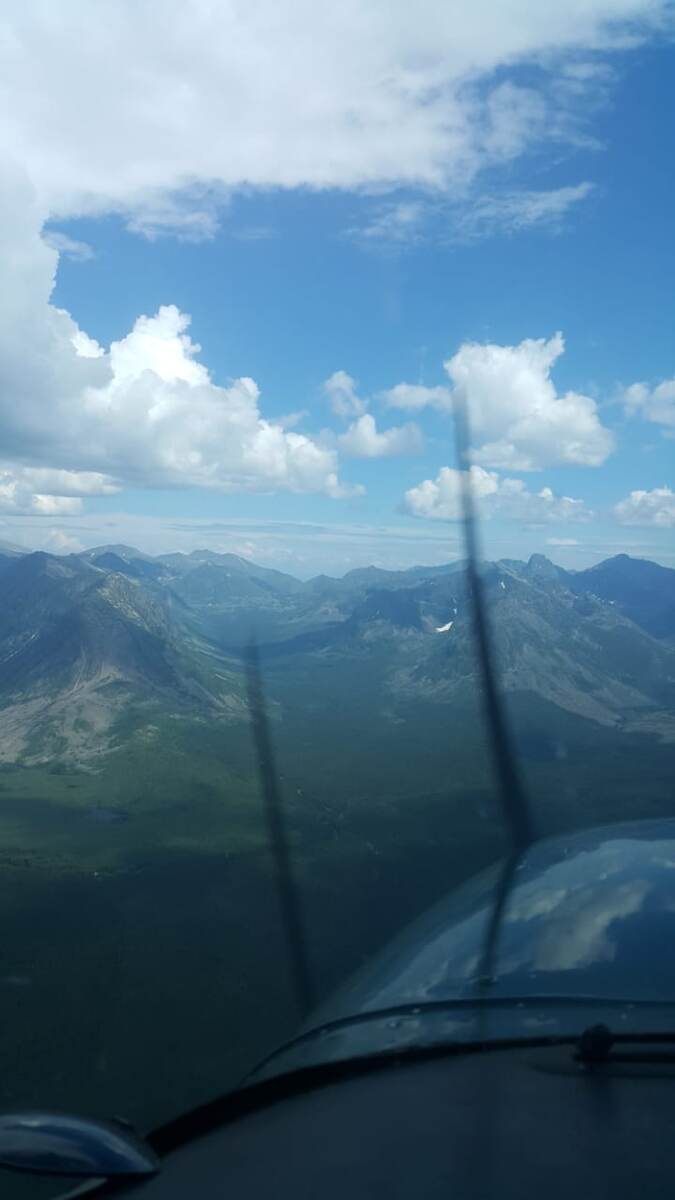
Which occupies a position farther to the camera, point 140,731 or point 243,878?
point 140,731

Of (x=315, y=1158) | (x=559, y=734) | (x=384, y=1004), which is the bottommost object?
(x=559, y=734)

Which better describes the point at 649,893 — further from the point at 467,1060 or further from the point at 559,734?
the point at 559,734

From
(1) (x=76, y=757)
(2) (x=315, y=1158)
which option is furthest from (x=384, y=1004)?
(1) (x=76, y=757)

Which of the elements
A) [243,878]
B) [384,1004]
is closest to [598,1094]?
[384,1004]

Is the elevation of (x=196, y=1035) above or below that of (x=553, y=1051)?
below

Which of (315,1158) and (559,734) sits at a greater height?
(315,1158)

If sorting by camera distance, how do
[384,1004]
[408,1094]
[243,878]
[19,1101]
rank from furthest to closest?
[243,878], [19,1101], [384,1004], [408,1094]

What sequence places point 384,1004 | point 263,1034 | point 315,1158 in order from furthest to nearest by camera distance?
1. point 263,1034
2. point 384,1004
3. point 315,1158

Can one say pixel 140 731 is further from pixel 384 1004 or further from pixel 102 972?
pixel 384 1004

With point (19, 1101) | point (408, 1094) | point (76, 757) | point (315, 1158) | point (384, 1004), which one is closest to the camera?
point (315, 1158)

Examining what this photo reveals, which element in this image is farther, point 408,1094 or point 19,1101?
point 19,1101
